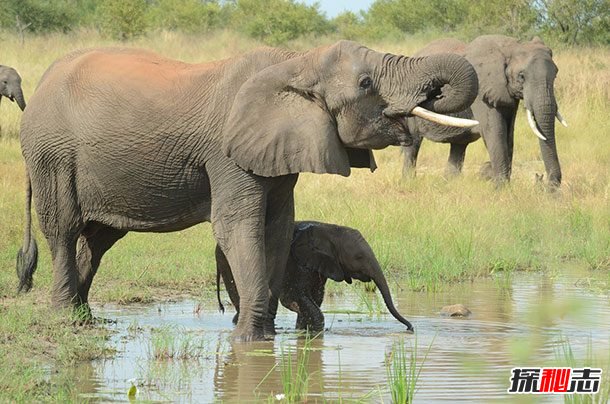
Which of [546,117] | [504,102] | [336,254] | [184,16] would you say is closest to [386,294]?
[336,254]

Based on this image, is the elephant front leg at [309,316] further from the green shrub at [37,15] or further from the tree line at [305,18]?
the green shrub at [37,15]

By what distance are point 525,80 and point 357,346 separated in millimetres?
7110

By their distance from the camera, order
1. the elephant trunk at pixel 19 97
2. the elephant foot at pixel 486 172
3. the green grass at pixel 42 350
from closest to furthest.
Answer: the green grass at pixel 42 350
the elephant foot at pixel 486 172
the elephant trunk at pixel 19 97

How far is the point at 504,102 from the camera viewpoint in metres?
14.0

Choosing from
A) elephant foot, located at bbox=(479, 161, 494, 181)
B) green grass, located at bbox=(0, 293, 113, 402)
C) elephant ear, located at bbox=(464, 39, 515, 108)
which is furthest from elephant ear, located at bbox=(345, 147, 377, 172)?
elephant ear, located at bbox=(464, 39, 515, 108)

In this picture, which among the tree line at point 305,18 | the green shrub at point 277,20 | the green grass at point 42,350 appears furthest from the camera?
the green shrub at point 277,20

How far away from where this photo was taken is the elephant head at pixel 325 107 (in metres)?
6.67

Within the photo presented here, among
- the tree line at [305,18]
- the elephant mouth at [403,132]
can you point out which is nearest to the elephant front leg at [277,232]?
the elephant mouth at [403,132]

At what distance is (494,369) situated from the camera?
6566mm

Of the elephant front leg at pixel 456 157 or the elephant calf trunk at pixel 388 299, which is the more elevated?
the elephant front leg at pixel 456 157

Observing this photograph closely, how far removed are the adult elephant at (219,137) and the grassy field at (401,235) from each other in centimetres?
68

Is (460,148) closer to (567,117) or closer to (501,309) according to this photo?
(567,117)

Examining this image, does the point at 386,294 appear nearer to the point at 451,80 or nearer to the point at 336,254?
the point at 336,254

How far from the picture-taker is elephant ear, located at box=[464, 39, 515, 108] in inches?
550
